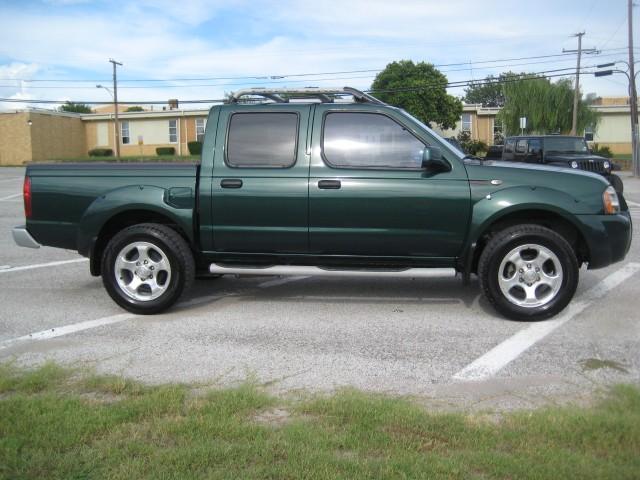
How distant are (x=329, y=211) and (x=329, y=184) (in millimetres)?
→ 238

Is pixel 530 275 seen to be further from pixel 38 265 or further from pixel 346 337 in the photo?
pixel 38 265

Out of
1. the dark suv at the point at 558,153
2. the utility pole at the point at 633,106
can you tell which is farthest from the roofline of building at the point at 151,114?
the dark suv at the point at 558,153

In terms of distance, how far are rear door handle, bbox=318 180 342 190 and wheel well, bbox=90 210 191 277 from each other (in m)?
1.37

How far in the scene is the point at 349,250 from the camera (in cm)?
565

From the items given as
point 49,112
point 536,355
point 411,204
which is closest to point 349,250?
point 411,204

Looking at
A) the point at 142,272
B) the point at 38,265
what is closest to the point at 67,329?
the point at 142,272

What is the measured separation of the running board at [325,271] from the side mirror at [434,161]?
2.93 ft

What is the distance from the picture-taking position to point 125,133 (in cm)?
5375

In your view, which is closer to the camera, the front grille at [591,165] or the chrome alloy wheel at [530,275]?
the chrome alloy wheel at [530,275]

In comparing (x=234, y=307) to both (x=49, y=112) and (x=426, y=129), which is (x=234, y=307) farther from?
(x=49, y=112)

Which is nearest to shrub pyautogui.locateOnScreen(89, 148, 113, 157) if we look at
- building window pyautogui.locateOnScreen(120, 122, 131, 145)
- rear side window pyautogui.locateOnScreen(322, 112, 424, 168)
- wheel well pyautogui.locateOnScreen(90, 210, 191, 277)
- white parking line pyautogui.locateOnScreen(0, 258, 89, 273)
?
building window pyautogui.locateOnScreen(120, 122, 131, 145)

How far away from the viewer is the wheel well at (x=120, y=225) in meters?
5.92

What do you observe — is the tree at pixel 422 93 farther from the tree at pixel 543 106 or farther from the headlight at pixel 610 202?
the headlight at pixel 610 202

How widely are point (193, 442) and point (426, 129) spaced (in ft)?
11.8
